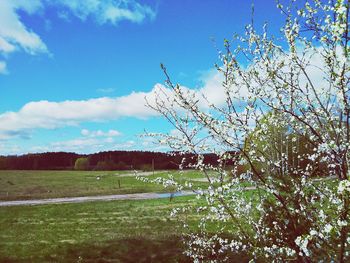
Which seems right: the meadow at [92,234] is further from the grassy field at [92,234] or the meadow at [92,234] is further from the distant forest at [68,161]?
the distant forest at [68,161]

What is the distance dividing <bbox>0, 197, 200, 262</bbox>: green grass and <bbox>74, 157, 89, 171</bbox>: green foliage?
114689 mm

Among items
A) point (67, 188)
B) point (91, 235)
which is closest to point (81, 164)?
point (67, 188)

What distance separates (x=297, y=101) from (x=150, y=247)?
12772 mm

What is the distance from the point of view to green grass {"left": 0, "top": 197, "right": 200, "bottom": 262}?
15.5 meters

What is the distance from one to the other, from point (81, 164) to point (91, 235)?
130 m

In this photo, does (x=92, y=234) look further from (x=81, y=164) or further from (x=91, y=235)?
(x=81, y=164)

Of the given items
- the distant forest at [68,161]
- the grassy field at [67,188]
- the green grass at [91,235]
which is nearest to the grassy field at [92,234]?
the green grass at [91,235]

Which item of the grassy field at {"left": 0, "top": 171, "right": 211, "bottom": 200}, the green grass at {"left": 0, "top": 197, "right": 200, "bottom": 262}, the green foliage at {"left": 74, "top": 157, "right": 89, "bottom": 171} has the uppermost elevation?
the green foliage at {"left": 74, "top": 157, "right": 89, "bottom": 171}

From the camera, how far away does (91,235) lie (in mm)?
19781

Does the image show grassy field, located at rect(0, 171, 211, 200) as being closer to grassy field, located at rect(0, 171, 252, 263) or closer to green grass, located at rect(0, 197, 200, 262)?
grassy field, located at rect(0, 171, 252, 263)

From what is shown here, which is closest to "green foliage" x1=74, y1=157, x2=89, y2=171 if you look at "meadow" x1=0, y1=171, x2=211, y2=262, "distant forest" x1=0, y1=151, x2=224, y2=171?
"distant forest" x1=0, y1=151, x2=224, y2=171

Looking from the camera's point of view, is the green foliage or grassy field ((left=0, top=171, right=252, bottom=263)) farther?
the green foliage

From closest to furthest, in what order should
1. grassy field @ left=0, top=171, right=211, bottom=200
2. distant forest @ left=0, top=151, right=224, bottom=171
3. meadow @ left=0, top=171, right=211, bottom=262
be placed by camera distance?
meadow @ left=0, top=171, right=211, bottom=262 → grassy field @ left=0, top=171, right=211, bottom=200 → distant forest @ left=0, top=151, right=224, bottom=171

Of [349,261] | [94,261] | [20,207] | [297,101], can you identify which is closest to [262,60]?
[297,101]
